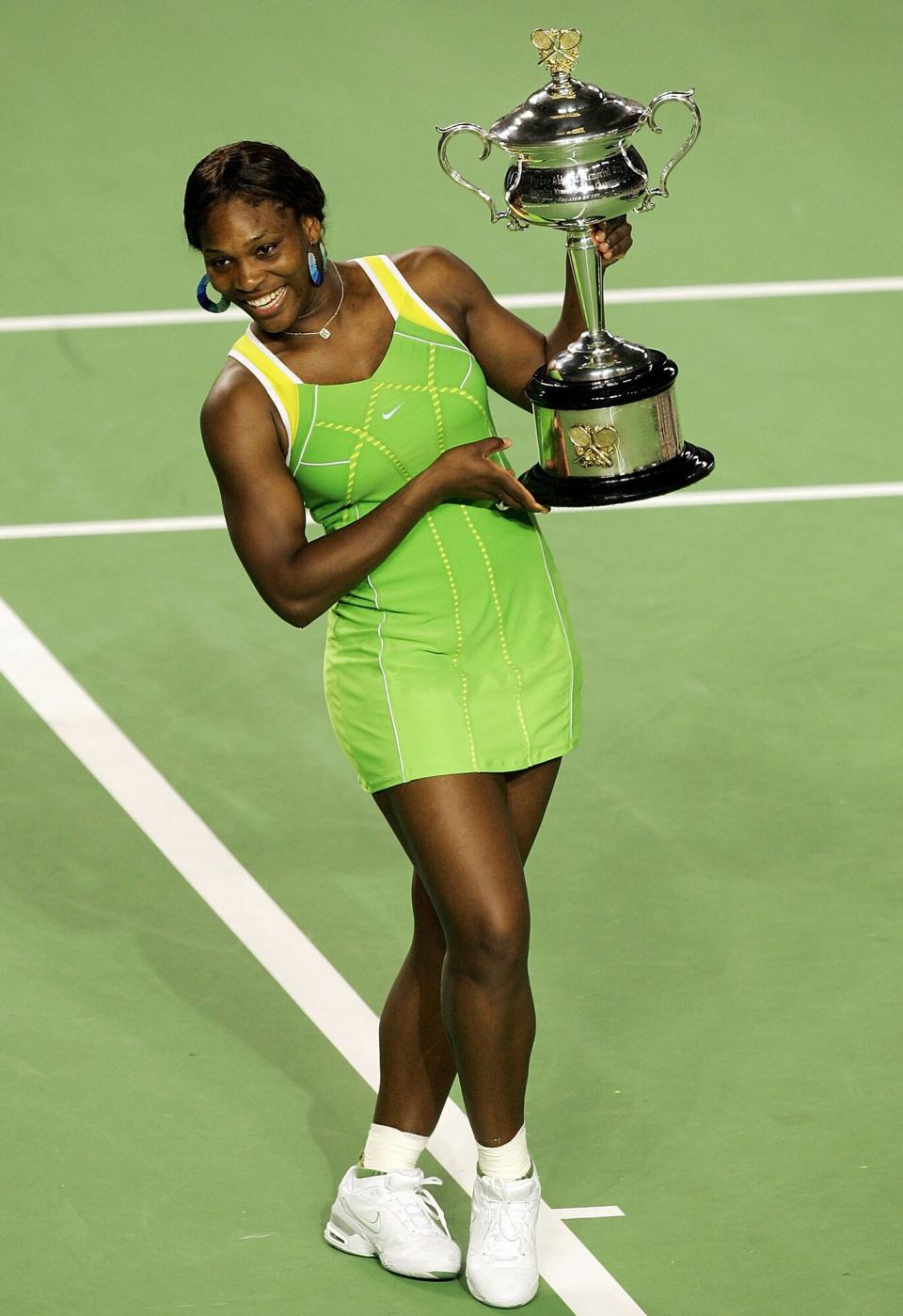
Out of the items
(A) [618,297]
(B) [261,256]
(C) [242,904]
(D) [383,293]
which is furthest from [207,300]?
(A) [618,297]

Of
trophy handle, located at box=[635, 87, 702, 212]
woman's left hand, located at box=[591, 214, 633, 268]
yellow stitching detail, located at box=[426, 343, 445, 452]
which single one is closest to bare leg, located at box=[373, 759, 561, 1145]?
yellow stitching detail, located at box=[426, 343, 445, 452]

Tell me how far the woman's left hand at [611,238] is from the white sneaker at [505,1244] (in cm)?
191

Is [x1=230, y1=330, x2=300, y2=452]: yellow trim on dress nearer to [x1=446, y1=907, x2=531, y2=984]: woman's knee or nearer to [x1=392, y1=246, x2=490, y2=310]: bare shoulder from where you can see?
[x1=392, y1=246, x2=490, y2=310]: bare shoulder

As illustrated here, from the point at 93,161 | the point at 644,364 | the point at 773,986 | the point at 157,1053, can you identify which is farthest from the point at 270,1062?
the point at 93,161

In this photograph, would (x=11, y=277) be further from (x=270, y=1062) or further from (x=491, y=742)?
(x=491, y=742)

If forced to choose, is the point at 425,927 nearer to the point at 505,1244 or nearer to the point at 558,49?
the point at 505,1244

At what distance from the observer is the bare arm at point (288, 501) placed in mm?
4270

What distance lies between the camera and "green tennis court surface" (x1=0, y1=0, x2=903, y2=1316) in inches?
192

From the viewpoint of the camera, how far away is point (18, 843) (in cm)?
648

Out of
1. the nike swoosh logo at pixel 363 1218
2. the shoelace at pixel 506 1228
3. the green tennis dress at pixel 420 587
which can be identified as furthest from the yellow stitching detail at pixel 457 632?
the nike swoosh logo at pixel 363 1218

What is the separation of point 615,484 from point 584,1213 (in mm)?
1580

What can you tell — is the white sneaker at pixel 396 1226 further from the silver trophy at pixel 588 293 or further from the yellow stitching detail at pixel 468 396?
the yellow stitching detail at pixel 468 396

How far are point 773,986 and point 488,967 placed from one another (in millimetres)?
1523

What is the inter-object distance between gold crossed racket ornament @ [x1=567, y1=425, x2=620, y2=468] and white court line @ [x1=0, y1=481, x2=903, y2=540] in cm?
Result: 380
